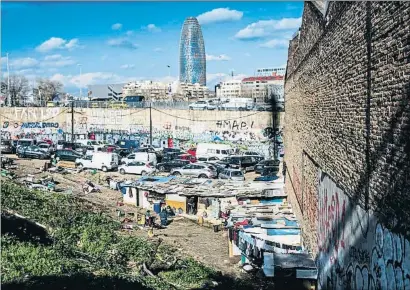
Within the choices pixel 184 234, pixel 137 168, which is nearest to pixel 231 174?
pixel 137 168

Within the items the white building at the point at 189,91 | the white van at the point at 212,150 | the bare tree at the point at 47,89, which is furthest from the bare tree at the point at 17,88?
the white van at the point at 212,150

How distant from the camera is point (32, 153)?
39.8 m

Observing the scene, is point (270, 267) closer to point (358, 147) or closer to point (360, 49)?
point (358, 147)

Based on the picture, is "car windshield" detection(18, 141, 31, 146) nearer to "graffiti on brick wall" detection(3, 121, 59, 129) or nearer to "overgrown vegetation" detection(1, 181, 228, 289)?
"graffiti on brick wall" detection(3, 121, 59, 129)

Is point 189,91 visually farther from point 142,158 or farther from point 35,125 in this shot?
point 142,158

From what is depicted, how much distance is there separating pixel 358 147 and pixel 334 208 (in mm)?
2182

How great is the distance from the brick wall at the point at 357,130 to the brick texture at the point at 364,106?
1 cm

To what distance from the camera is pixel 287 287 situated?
11719mm

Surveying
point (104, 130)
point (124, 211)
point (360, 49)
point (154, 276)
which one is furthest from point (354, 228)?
point (104, 130)

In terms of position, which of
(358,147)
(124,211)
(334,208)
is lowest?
(124,211)

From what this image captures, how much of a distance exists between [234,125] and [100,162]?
64.4 feet

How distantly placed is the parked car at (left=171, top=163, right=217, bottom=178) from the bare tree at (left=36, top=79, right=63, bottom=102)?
270 ft

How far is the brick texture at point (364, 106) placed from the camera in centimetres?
545

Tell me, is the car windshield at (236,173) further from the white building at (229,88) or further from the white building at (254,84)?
the white building at (229,88)
